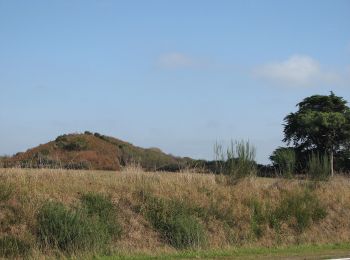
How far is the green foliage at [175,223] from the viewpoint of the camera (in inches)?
759

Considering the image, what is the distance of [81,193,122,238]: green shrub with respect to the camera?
18.5 m

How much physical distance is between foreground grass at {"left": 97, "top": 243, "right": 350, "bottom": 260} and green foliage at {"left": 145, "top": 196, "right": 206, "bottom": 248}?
110 centimetres

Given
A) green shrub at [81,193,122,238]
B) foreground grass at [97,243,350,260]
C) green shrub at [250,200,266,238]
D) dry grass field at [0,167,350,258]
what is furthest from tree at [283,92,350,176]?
green shrub at [81,193,122,238]

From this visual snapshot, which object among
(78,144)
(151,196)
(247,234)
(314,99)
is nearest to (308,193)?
(247,234)

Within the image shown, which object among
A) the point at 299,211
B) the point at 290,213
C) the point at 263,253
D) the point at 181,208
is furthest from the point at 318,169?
the point at 263,253

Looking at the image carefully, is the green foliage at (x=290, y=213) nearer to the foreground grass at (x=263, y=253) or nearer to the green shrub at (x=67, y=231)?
the foreground grass at (x=263, y=253)

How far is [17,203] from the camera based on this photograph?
59.0 feet

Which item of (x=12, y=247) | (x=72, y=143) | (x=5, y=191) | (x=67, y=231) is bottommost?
(x=12, y=247)

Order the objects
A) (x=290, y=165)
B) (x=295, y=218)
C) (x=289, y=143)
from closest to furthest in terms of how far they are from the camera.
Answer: (x=295, y=218), (x=290, y=165), (x=289, y=143)

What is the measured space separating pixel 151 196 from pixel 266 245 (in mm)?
4745

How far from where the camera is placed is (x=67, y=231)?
17.1 meters

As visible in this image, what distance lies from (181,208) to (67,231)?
5141mm

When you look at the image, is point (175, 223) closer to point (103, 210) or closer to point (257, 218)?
point (103, 210)

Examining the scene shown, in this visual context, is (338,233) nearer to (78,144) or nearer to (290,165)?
(290,165)
